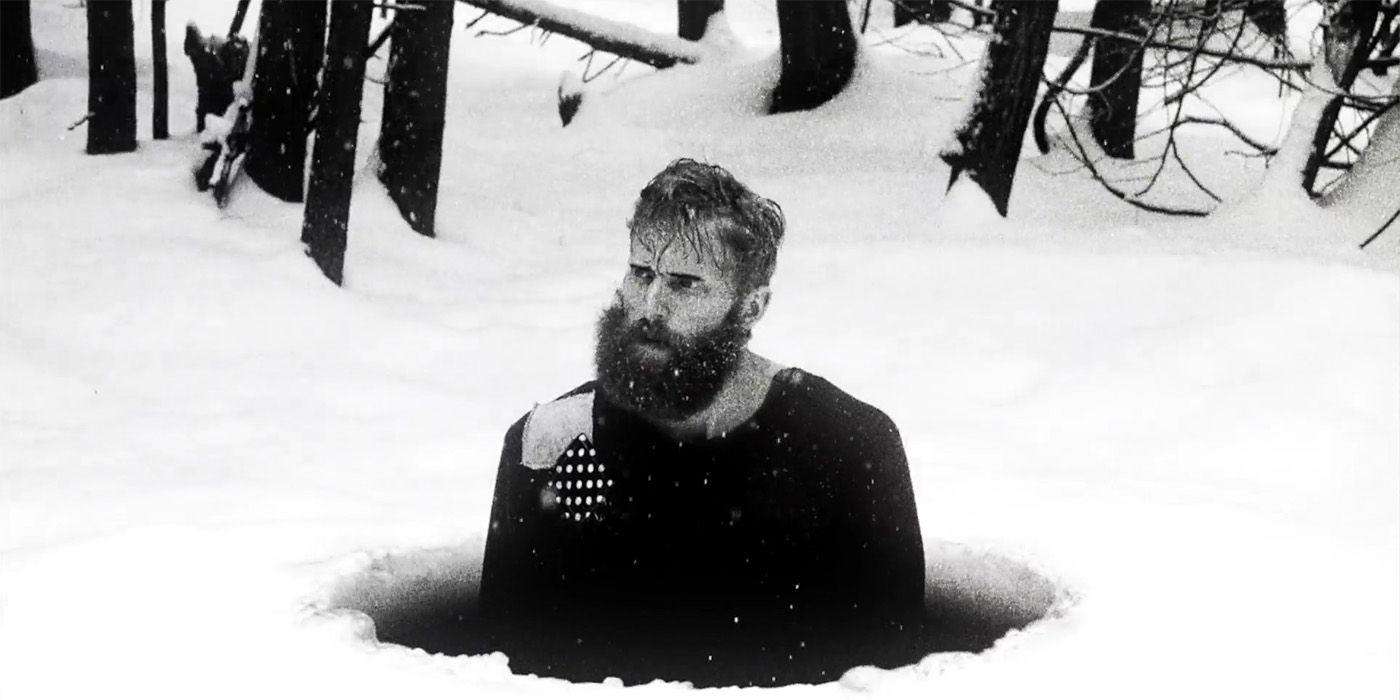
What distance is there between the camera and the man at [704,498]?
2521 mm

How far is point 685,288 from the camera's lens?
8.28 ft

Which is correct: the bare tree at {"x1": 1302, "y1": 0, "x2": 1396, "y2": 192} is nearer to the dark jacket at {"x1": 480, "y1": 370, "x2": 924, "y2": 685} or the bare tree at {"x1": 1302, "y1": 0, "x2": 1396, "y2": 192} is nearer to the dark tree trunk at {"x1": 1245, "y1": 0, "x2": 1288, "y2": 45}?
the dark tree trunk at {"x1": 1245, "y1": 0, "x2": 1288, "y2": 45}

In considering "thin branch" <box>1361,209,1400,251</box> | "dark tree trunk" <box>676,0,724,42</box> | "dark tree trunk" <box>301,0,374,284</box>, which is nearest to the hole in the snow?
"dark tree trunk" <box>301,0,374,284</box>

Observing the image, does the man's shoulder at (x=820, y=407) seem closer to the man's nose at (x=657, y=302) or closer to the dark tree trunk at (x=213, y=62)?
the man's nose at (x=657, y=302)

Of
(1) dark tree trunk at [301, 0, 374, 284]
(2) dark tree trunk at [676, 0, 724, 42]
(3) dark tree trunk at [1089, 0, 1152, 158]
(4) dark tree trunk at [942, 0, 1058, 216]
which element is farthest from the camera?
(2) dark tree trunk at [676, 0, 724, 42]

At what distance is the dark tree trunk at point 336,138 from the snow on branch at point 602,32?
2.98m

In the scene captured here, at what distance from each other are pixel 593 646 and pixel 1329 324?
4795mm

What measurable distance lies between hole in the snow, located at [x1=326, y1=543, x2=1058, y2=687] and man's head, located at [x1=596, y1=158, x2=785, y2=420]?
1.39ft

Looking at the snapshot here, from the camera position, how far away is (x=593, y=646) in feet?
8.62

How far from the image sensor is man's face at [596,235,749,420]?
98.7 inches

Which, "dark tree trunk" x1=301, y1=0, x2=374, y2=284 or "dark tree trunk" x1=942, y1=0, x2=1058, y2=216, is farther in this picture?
"dark tree trunk" x1=942, y1=0, x2=1058, y2=216

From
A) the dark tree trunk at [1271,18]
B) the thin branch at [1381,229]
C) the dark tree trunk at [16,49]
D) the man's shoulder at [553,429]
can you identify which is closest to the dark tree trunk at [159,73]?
the dark tree trunk at [16,49]

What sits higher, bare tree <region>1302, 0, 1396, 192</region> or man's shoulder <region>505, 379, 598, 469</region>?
man's shoulder <region>505, 379, 598, 469</region>

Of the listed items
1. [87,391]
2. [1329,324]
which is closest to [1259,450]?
[1329,324]
